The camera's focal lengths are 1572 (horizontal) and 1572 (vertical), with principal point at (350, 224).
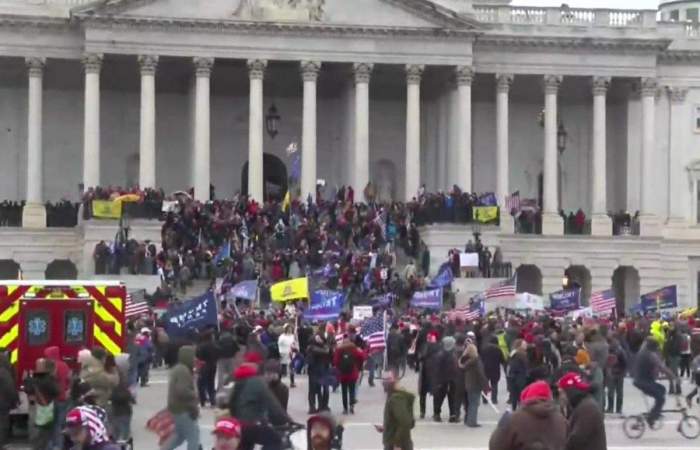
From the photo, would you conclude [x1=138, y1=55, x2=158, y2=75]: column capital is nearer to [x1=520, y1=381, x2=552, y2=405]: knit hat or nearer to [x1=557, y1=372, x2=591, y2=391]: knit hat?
[x1=557, y1=372, x2=591, y2=391]: knit hat

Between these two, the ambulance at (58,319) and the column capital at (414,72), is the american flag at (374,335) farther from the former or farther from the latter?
the column capital at (414,72)

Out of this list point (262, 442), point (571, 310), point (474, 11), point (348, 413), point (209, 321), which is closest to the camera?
point (262, 442)

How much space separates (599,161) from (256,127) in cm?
1464

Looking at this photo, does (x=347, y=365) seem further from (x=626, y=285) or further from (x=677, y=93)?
(x=677, y=93)

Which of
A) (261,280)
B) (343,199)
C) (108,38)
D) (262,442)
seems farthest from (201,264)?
(262,442)

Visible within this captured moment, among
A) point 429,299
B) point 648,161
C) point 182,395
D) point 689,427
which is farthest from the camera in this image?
point 648,161

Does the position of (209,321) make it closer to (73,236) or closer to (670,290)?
(670,290)

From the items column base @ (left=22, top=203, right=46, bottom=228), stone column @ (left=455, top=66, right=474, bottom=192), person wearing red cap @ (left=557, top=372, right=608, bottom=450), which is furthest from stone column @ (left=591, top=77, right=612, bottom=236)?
person wearing red cap @ (left=557, top=372, right=608, bottom=450)

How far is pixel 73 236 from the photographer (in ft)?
197

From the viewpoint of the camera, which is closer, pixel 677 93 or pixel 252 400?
pixel 252 400

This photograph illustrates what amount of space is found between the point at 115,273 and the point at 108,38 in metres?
11.3

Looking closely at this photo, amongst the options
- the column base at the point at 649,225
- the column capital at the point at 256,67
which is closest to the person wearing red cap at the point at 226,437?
the column capital at the point at 256,67

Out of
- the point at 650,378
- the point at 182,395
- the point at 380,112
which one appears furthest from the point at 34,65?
the point at 182,395

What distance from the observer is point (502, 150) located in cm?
6419
